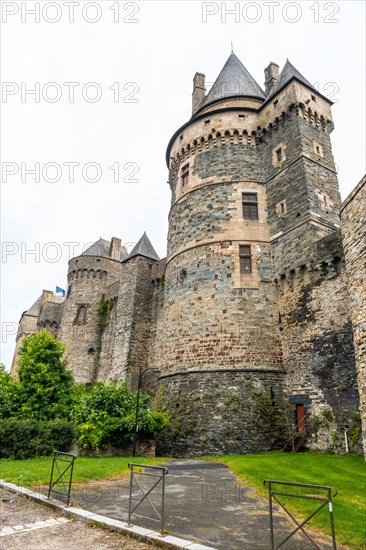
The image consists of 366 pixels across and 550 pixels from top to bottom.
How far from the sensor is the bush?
43.7ft

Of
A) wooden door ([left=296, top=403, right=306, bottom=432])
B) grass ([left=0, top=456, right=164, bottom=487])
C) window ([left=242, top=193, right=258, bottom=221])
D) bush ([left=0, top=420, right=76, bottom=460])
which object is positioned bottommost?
grass ([left=0, top=456, right=164, bottom=487])

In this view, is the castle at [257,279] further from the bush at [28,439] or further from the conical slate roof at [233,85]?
the bush at [28,439]

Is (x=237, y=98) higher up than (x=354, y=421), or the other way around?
(x=237, y=98)

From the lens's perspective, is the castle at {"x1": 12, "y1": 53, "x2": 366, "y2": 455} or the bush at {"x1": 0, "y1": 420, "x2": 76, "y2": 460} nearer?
the bush at {"x1": 0, "y1": 420, "x2": 76, "y2": 460}

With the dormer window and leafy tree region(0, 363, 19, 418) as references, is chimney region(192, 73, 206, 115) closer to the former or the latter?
the dormer window

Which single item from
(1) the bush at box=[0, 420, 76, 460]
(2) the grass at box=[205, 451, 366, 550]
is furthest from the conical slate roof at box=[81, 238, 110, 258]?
(2) the grass at box=[205, 451, 366, 550]

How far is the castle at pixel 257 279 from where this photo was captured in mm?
14701

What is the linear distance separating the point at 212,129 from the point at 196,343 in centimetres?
1181

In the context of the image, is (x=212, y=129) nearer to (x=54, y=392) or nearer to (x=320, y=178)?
(x=320, y=178)

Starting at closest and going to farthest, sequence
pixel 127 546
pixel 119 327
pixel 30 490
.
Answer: pixel 127 546, pixel 30 490, pixel 119 327

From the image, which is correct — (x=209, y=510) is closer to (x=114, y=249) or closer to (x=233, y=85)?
(x=233, y=85)

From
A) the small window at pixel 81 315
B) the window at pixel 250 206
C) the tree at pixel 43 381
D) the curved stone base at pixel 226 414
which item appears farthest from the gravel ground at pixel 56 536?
the small window at pixel 81 315

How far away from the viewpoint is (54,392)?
17656 millimetres

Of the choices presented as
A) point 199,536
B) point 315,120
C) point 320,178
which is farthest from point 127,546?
point 315,120
